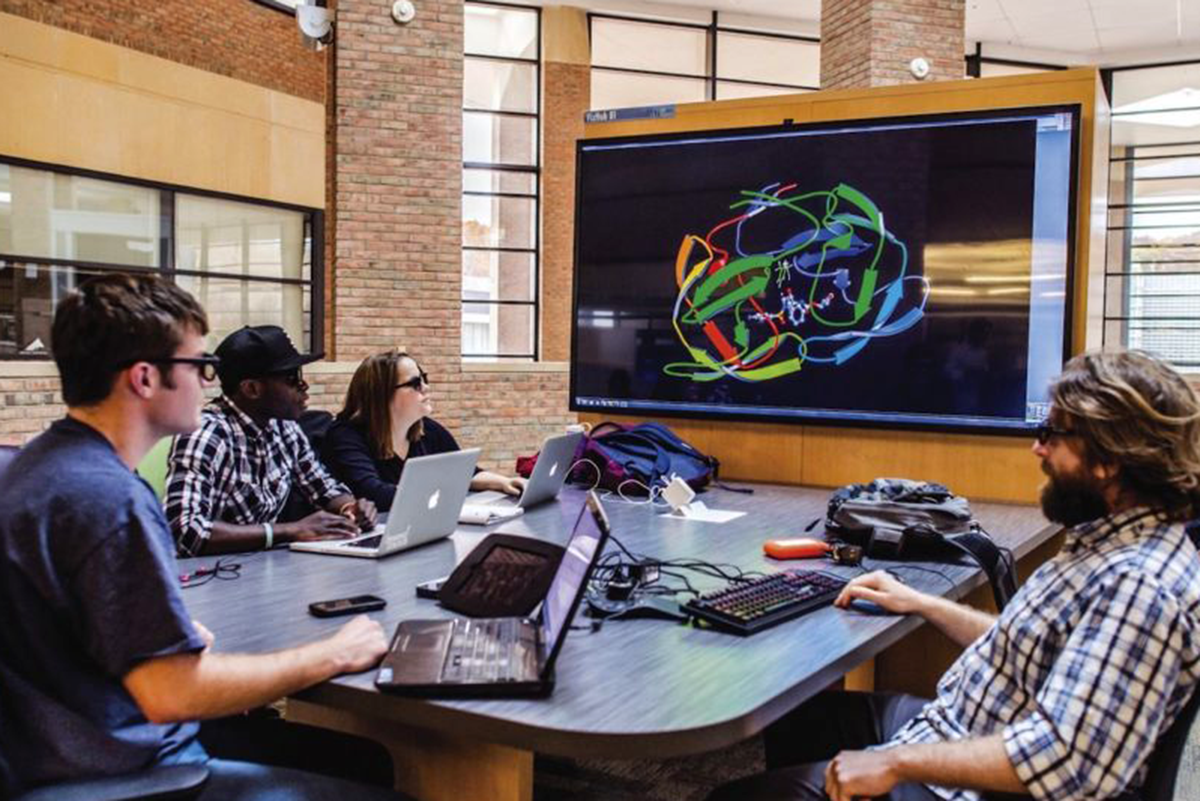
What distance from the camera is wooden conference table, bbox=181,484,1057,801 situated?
1.46m

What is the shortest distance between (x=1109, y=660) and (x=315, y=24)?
8255 mm

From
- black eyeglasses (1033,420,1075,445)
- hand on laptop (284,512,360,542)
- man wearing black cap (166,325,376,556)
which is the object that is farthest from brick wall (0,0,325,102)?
black eyeglasses (1033,420,1075,445)

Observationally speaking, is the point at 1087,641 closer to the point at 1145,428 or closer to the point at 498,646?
the point at 1145,428

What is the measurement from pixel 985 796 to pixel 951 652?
1780 millimetres

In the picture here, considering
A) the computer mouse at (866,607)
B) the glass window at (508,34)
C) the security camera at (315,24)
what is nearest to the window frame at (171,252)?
the security camera at (315,24)

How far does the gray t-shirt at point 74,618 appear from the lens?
4.53ft

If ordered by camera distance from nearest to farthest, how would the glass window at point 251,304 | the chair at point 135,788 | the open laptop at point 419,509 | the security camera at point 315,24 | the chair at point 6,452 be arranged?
1. the chair at point 135,788
2. the chair at point 6,452
3. the open laptop at point 419,509
4. the security camera at point 315,24
5. the glass window at point 251,304

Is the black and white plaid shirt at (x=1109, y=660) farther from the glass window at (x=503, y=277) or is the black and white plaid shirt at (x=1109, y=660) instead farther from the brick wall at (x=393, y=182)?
the glass window at (x=503, y=277)

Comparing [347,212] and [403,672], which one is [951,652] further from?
[347,212]

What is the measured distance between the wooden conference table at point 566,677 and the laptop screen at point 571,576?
0.25ft

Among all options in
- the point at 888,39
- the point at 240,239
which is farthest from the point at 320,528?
the point at 240,239

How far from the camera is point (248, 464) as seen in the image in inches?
116

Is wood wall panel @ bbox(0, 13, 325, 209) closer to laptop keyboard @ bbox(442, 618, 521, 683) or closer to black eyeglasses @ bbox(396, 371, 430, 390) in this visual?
black eyeglasses @ bbox(396, 371, 430, 390)

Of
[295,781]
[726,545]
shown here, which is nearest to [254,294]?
[726,545]
